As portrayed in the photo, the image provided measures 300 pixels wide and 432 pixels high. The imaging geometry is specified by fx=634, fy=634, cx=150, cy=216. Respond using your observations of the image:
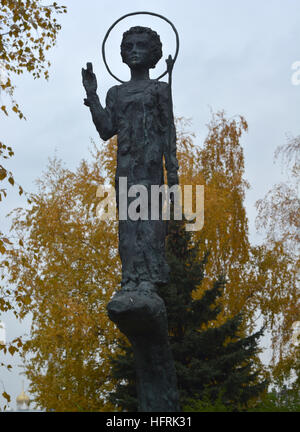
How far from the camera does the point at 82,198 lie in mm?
17031

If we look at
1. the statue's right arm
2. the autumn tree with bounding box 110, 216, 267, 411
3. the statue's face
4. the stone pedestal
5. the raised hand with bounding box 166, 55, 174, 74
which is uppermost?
the statue's face

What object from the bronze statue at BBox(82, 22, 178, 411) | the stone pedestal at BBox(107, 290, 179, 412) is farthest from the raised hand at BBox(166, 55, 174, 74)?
the stone pedestal at BBox(107, 290, 179, 412)

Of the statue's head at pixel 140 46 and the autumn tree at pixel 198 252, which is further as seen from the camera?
the autumn tree at pixel 198 252

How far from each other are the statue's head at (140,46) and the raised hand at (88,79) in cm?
44

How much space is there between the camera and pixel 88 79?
21.9ft

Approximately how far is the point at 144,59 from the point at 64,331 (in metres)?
8.46

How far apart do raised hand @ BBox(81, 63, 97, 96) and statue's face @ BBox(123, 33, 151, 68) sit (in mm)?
445

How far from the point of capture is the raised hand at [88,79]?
6.67 m

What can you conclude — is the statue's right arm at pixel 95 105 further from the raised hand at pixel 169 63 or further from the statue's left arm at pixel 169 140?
the raised hand at pixel 169 63

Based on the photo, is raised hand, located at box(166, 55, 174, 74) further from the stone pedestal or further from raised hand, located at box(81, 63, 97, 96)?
the stone pedestal

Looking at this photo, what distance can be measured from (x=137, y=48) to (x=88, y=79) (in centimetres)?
62

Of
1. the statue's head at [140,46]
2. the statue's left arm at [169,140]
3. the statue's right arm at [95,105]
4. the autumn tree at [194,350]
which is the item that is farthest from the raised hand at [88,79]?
the autumn tree at [194,350]

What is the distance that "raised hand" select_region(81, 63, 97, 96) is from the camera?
667 centimetres
